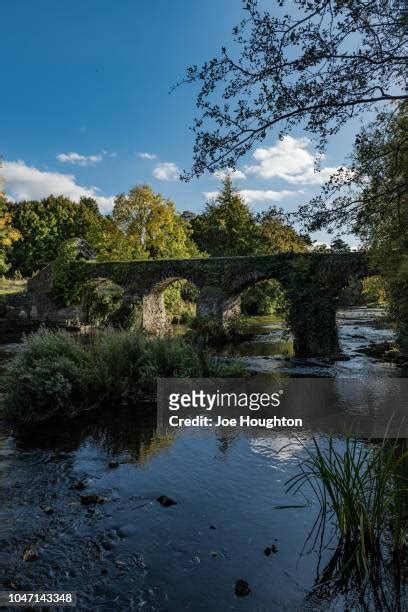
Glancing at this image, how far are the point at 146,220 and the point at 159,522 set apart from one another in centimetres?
3466

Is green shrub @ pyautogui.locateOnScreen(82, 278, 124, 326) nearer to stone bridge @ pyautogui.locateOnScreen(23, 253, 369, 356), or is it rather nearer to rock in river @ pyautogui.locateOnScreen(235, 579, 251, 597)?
stone bridge @ pyautogui.locateOnScreen(23, 253, 369, 356)

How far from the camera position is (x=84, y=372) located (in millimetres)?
8016

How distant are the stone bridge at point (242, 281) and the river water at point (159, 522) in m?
10.2

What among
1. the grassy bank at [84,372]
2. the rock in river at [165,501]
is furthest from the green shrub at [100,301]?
the rock in river at [165,501]

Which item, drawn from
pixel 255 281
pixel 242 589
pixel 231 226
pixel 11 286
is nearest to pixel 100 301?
pixel 255 281

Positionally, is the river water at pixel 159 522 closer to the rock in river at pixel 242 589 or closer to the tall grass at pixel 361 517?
the rock in river at pixel 242 589

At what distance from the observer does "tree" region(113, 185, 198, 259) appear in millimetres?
36938

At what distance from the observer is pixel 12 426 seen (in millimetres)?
7227

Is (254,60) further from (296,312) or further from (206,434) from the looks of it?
(296,312)

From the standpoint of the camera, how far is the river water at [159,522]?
3236 millimetres

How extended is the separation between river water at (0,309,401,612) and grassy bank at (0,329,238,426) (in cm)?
62

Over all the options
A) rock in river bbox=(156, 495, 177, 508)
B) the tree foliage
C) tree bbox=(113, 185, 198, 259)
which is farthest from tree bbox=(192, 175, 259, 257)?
rock in river bbox=(156, 495, 177, 508)

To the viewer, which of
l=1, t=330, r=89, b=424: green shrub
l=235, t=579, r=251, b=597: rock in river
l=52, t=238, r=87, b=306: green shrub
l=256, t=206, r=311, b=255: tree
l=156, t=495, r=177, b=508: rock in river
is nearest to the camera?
l=235, t=579, r=251, b=597: rock in river

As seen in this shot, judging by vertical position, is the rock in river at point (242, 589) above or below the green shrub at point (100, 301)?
below
